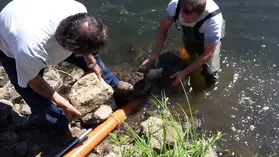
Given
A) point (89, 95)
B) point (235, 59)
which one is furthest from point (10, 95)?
point (235, 59)

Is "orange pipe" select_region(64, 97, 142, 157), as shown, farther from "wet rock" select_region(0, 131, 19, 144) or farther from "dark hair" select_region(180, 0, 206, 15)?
"dark hair" select_region(180, 0, 206, 15)

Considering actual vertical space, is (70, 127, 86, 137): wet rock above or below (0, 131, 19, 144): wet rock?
below

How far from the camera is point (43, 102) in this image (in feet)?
12.2

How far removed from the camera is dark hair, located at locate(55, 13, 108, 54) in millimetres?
2764

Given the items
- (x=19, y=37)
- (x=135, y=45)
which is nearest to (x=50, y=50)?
(x=19, y=37)

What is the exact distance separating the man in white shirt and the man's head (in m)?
1.26

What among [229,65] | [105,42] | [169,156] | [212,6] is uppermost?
[105,42]

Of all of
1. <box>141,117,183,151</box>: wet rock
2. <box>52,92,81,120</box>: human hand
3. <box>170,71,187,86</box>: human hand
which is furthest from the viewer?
<box>170,71,187,86</box>: human hand

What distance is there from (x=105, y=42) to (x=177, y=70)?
2428mm

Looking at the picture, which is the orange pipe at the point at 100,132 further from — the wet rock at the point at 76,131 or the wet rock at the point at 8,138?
the wet rock at the point at 8,138

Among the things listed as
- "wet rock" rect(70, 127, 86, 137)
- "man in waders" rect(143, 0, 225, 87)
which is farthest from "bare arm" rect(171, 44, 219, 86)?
"wet rock" rect(70, 127, 86, 137)

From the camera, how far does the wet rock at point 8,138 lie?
4.02 meters

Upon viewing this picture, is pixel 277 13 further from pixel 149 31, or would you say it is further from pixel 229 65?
pixel 149 31

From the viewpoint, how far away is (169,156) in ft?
10.4
